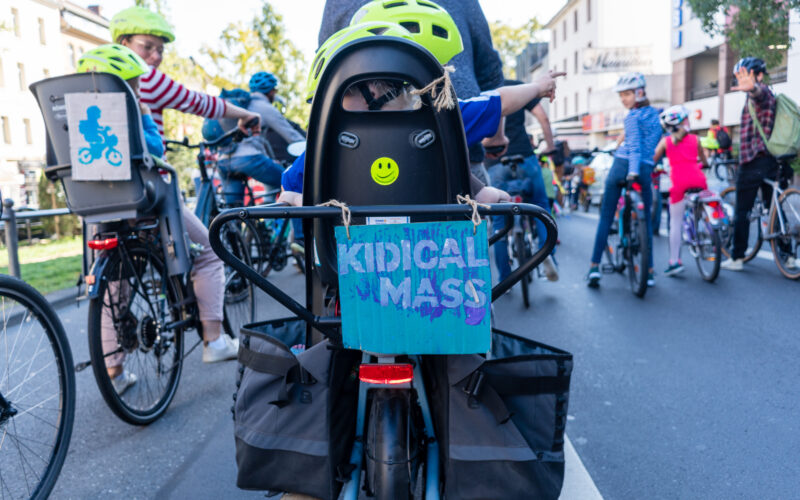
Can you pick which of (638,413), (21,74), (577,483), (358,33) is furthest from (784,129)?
(21,74)

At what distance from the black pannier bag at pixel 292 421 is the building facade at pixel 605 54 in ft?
146

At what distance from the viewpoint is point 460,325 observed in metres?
1.70

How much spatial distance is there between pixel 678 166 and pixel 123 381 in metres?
6.18

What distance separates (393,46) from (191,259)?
2510 millimetres

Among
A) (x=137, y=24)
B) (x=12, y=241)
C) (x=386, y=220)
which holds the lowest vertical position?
(x=12, y=241)

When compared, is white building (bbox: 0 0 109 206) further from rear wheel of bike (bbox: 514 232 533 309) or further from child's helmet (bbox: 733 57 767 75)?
child's helmet (bbox: 733 57 767 75)

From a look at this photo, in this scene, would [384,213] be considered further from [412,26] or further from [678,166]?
[678,166]

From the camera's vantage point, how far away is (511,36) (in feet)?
212

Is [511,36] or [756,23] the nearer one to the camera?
[756,23]

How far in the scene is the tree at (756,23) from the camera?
48.1 feet

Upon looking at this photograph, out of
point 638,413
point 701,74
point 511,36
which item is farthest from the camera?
point 511,36

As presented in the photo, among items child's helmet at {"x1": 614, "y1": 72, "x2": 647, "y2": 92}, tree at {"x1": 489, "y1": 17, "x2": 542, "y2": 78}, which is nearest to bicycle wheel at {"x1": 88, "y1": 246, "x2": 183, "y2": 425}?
child's helmet at {"x1": 614, "y1": 72, "x2": 647, "y2": 92}

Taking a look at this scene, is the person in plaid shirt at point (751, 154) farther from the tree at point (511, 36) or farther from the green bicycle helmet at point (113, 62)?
the tree at point (511, 36)

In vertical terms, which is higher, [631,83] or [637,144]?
[631,83]
